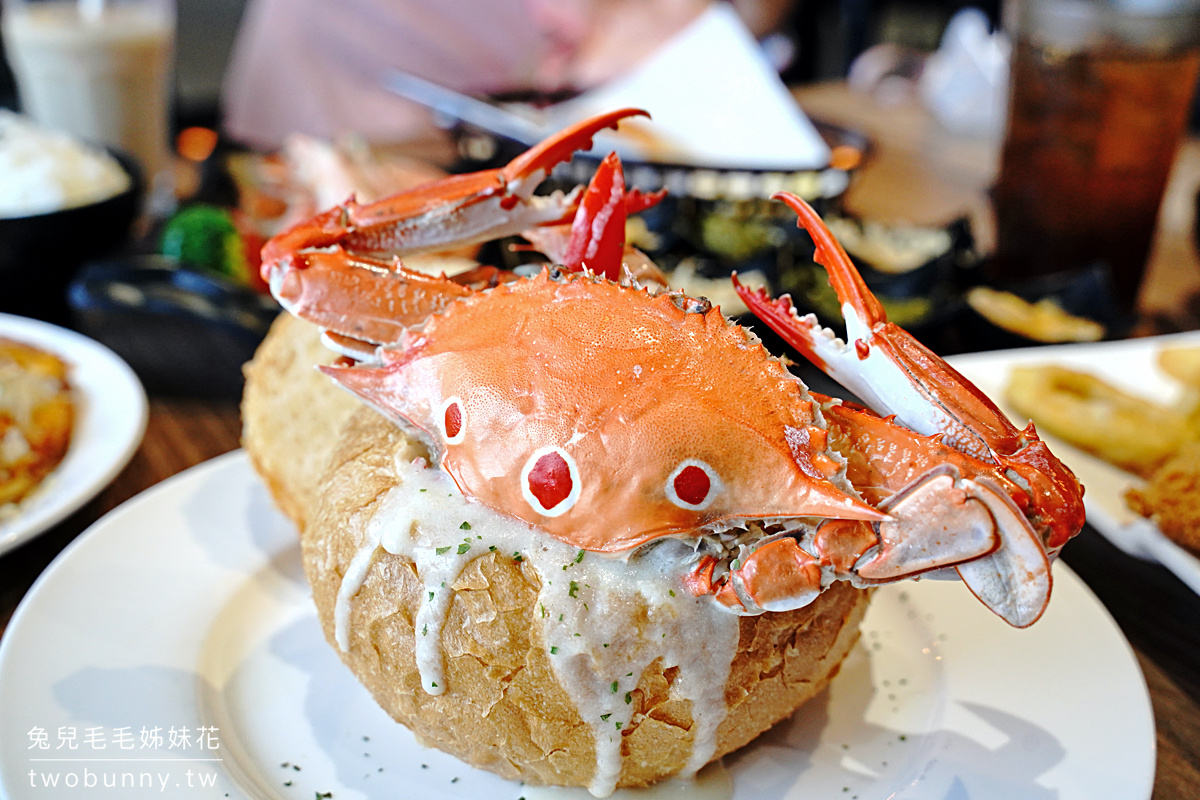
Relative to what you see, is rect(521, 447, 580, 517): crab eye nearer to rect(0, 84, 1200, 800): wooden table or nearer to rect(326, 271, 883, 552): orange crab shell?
rect(326, 271, 883, 552): orange crab shell

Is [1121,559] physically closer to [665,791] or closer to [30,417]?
[665,791]

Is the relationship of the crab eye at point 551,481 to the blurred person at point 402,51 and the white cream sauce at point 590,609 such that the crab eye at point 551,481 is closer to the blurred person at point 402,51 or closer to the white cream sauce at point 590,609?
the white cream sauce at point 590,609

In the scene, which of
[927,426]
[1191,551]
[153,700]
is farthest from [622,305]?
[1191,551]

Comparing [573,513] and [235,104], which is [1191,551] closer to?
[573,513]

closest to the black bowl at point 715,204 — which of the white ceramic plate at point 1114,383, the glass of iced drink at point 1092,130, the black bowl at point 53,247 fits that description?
the glass of iced drink at point 1092,130

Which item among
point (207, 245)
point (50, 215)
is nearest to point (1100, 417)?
point (207, 245)
